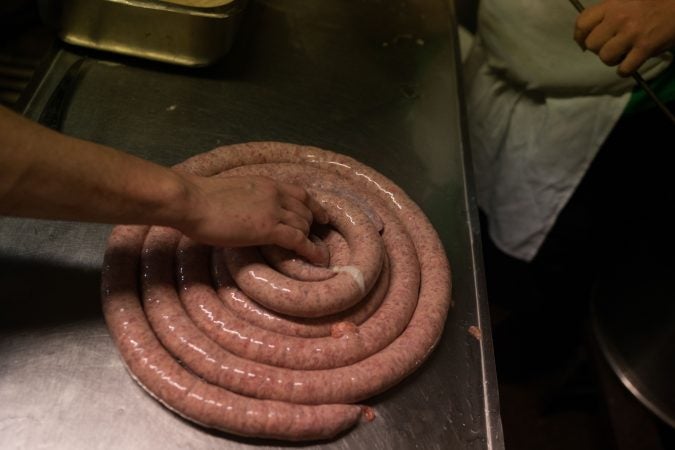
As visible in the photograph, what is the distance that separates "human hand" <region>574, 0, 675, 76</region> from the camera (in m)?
2.23

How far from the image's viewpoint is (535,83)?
2900 mm

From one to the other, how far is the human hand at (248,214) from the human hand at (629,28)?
1.34 meters

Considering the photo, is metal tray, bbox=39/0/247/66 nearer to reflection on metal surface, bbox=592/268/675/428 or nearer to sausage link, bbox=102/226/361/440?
sausage link, bbox=102/226/361/440

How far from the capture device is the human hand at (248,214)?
174 cm

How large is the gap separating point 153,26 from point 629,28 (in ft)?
6.47

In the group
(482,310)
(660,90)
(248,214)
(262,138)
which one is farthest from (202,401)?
(660,90)

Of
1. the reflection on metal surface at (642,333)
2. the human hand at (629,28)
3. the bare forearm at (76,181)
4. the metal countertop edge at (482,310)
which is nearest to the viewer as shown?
the bare forearm at (76,181)

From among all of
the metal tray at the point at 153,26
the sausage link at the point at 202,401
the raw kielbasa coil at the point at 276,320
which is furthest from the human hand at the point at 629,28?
the sausage link at the point at 202,401

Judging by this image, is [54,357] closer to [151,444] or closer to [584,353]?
[151,444]

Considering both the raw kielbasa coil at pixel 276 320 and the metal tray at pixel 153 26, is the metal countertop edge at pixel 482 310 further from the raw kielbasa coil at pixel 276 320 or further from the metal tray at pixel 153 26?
the metal tray at pixel 153 26

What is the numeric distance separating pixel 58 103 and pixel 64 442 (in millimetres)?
1455

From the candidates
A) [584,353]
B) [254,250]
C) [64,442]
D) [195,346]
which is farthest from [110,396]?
[584,353]

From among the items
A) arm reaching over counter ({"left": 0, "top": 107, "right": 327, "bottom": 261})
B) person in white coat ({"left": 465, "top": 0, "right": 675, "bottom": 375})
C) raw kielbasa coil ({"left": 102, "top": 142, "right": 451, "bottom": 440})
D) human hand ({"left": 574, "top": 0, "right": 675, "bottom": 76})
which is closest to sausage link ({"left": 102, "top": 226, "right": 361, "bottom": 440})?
raw kielbasa coil ({"left": 102, "top": 142, "right": 451, "bottom": 440})

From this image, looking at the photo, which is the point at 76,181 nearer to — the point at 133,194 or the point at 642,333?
the point at 133,194
